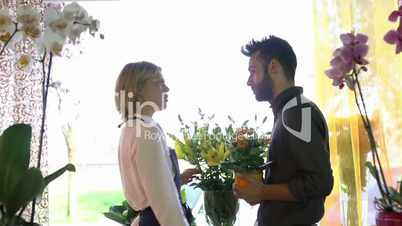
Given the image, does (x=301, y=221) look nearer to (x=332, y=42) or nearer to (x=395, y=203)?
(x=395, y=203)

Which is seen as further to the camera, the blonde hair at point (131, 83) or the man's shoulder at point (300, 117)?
the blonde hair at point (131, 83)

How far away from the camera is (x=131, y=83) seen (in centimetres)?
158

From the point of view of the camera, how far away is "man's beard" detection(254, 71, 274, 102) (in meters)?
1.48

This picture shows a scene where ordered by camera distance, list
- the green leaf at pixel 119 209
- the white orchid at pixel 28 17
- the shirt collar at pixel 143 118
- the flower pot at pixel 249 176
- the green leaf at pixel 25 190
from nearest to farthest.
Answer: the green leaf at pixel 25 190 → the white orchid at pixel 28 17 → the flower pot at pixel 249 176 → the shirt collar at pixel 143 118 → the green leaf at pixel 119 209

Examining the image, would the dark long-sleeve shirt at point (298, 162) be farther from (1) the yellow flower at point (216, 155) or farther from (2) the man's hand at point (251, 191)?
(1) the yellow flower at point (216, 155)

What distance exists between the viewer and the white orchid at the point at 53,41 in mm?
1130

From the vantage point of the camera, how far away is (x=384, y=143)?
2.16 m

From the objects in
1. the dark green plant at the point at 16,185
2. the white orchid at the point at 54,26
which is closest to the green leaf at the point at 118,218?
the dark green plant at the point at 16,185

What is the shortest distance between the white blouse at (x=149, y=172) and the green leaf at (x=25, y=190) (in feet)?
1.37

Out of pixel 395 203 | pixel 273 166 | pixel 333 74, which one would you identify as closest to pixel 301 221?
pixel 273 166

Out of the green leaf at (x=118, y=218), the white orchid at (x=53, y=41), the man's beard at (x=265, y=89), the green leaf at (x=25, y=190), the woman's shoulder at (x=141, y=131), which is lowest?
the green leaf at (x=118, y=218)

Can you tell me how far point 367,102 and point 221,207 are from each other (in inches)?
39.8

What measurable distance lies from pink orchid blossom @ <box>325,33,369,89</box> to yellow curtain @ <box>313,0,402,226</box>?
1.08 meters

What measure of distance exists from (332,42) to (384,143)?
557mm
